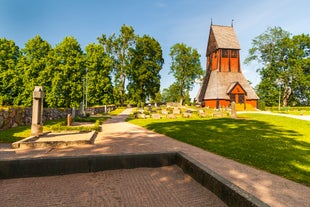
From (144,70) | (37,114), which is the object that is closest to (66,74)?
(144,70)

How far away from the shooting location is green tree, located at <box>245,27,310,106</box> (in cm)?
4900

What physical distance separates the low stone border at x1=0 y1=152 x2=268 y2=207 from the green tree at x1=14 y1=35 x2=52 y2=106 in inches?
1255

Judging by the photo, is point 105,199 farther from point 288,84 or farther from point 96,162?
point 288,84

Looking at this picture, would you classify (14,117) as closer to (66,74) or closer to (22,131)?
(22,131)

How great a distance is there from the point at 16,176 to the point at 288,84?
6044 centimetres

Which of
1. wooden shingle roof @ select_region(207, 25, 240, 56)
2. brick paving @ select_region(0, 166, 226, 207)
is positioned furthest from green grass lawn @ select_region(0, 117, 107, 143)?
wooden shingle roof @ select_region(207, 25, 240, 56)

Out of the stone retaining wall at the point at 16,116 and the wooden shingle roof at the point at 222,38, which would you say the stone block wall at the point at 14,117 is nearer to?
the stone retaining wall at the point at 16,116

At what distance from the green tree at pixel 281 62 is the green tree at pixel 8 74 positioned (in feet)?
178

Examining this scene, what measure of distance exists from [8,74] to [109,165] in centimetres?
3578

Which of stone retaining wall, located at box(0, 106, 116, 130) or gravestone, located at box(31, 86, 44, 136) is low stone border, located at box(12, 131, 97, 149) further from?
stone retaining wall, located at box(0, 106, 116, 130)

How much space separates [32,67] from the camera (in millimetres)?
32688

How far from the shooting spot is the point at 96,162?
491 centimetres

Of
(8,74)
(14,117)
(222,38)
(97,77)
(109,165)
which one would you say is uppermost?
(222,38)

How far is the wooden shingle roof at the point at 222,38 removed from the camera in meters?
45.8
